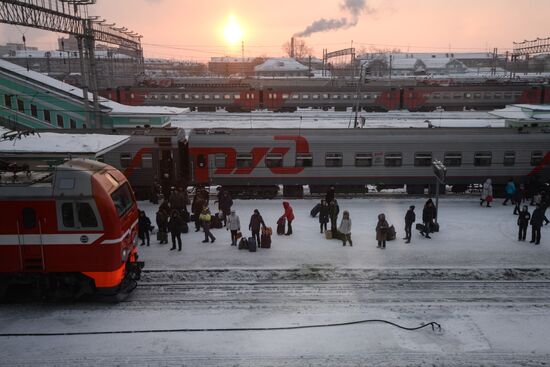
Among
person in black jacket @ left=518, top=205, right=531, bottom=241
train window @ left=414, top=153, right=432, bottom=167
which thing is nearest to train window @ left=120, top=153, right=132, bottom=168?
train window @ left=414, top=153, right=432, bottom=167

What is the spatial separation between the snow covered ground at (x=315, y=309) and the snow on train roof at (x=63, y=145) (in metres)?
4.69

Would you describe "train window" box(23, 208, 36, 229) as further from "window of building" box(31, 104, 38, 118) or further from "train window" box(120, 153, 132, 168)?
"window of building" box(31, 104, 38, 118)

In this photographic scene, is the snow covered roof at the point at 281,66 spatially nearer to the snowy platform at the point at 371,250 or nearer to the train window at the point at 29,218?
the snowy platform at the point at 371,250

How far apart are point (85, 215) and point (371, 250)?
374 inches

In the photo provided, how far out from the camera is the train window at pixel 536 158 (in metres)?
24.2

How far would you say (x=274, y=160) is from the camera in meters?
23.5

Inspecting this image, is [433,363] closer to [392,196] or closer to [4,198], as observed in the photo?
[4,198]

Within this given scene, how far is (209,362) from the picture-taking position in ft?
31.6

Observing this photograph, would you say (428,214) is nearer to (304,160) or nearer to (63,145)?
(304,160)

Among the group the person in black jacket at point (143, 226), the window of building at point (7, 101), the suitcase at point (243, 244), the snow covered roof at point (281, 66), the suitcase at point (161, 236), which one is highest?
the snow covered roof at point (281, 66)

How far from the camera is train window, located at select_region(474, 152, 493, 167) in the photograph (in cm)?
2402

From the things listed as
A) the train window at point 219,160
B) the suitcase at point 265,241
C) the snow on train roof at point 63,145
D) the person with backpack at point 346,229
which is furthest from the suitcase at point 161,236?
the train window at point 219,160

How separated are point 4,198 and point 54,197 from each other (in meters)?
1.15

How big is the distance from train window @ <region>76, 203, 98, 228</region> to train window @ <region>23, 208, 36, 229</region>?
106cm
